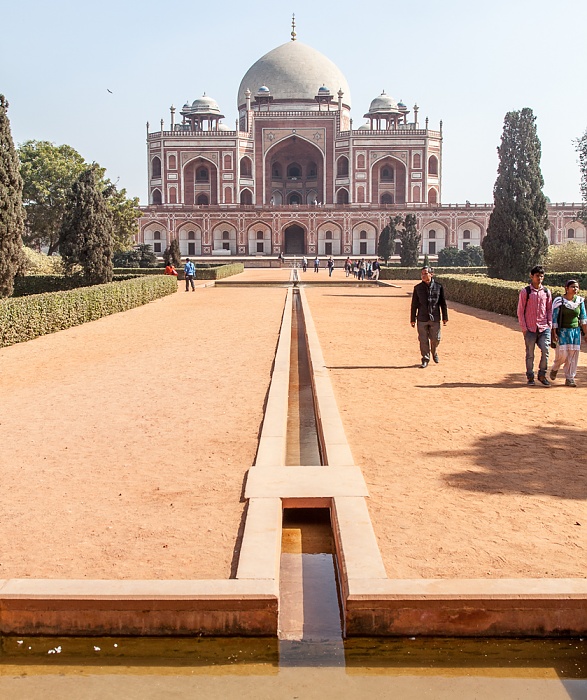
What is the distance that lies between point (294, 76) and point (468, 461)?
211ft

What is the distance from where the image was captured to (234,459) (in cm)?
519

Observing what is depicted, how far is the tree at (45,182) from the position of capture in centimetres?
3231

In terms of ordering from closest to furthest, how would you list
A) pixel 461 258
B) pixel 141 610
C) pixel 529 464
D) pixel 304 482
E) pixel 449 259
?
pixel 141 610, pixel 304 482, pixel 529 464, pixel 461 258, pixel 449 259

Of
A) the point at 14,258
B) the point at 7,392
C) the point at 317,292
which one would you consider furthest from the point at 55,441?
the point at 317,292

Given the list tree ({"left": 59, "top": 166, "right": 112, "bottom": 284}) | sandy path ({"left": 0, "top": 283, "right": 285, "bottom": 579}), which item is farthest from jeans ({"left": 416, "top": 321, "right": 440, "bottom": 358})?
tree ({"left": 59, "top": 166, "right": 112, "bottom": 284})

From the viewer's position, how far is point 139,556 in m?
3.53

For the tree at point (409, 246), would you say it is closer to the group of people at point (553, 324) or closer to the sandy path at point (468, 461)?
the sandy path at point (468, 461)

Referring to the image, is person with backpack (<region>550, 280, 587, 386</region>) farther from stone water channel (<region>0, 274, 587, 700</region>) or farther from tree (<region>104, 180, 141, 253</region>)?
tree (<region>104, 180, 141, 253</region>)

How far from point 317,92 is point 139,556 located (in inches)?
2549

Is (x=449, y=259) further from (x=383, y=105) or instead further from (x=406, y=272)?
(x=383, y=105)

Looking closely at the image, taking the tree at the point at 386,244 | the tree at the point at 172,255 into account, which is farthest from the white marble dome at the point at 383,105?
the tree at the point at 172,255

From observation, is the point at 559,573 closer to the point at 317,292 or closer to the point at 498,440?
the point at 498,440

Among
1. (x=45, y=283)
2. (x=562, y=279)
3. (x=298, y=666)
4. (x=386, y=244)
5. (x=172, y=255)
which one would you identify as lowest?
(x=298, y=666)

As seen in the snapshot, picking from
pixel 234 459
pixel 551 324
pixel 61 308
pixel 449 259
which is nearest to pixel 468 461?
pixel 234 459
